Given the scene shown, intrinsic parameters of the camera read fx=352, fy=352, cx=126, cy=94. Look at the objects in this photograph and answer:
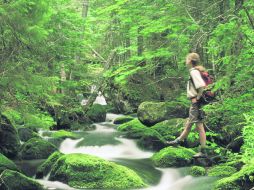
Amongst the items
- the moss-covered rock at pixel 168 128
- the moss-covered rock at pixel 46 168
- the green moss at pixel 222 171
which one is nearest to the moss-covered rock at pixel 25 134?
the moss-covered rock at pixel 46 168

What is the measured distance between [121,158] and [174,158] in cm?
245

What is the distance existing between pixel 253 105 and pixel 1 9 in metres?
5.99

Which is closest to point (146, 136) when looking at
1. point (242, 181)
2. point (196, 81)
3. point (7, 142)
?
point (7, 142)

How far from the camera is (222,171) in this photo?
30.2 feet

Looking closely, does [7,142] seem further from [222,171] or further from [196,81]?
[196,81]

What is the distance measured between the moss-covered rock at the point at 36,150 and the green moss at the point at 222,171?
5.85 metres

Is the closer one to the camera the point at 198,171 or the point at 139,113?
the point at 198,171

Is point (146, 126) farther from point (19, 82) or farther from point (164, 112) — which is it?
point (19, 82)

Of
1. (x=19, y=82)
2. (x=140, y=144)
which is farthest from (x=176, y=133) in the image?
(x=19, y=82)

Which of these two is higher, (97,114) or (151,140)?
(97,114)

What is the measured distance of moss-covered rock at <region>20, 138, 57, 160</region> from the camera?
39.7 ft

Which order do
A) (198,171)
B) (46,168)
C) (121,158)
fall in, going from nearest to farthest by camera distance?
(198,171) < (46,168) < (121,158)

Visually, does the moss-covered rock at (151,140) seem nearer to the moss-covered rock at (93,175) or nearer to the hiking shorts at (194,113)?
the moss-covered rock at (93,175)

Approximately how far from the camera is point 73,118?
18562 mm
